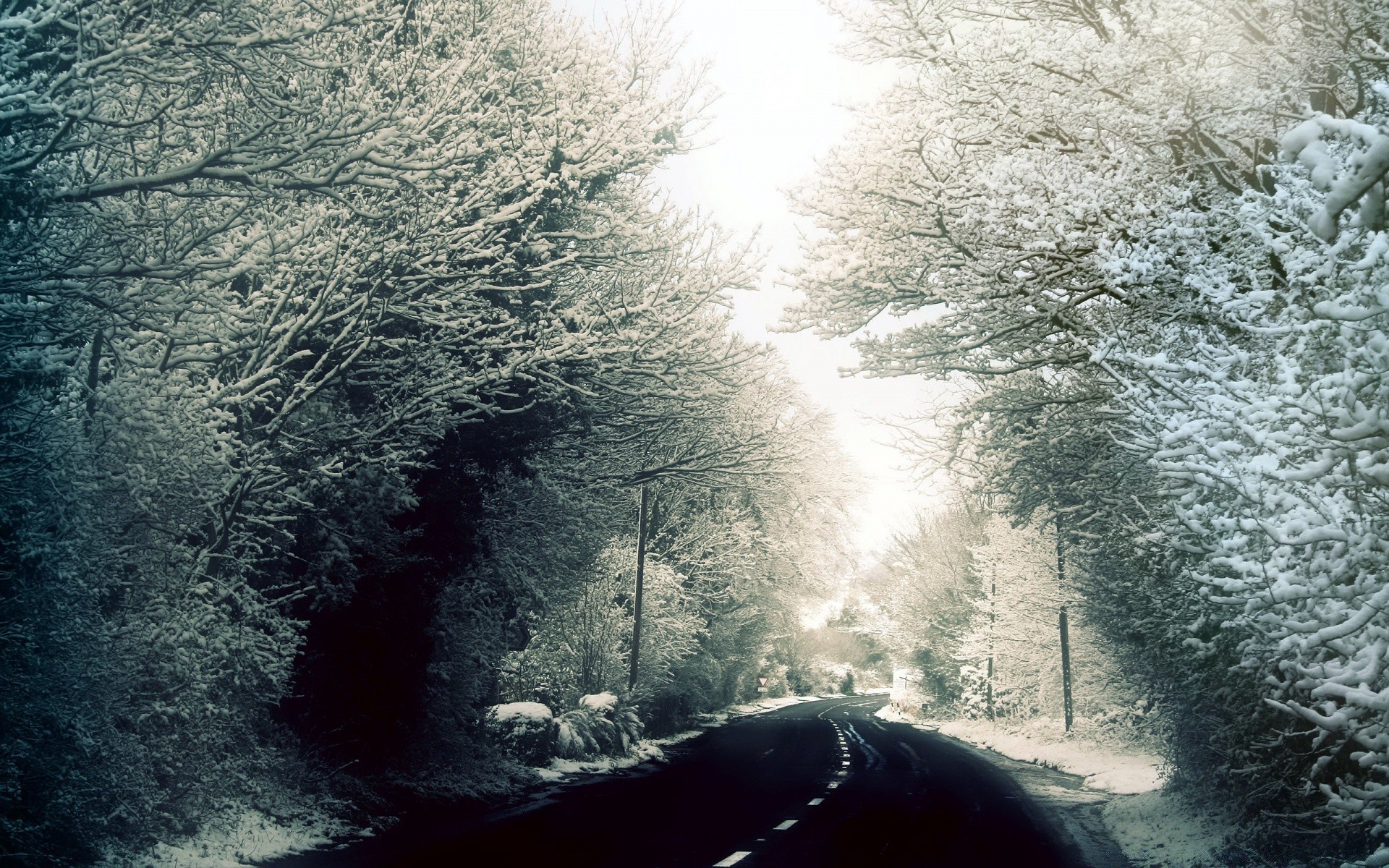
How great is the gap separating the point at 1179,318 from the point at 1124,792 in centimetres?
1109

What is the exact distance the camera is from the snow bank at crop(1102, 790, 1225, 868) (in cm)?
960

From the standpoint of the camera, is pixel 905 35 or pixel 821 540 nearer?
pixel 905 35

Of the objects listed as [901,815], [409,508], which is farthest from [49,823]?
[901,815]

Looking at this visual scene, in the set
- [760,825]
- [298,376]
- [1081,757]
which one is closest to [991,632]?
[1081,757]

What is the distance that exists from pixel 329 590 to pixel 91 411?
3.59 meters

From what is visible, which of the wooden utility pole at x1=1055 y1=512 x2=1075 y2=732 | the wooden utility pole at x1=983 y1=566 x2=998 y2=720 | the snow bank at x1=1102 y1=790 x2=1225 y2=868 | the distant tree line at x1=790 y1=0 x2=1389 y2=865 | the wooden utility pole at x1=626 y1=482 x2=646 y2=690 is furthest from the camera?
the wooden utility pole at x1=983 y1=566 x2=998 y2=720

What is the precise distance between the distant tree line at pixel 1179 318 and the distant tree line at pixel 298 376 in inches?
139

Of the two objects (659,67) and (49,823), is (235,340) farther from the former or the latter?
(659,67)

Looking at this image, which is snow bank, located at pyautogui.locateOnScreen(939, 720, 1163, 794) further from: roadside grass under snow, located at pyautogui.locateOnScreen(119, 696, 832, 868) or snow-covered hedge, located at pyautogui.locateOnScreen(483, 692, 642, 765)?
roadside grass under snow, located at pyautogui.locateOnScreen(119, 696, 832, 868)

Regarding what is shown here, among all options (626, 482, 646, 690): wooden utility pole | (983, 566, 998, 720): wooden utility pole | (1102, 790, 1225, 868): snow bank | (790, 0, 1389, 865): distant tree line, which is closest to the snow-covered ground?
(1102, 790, 1225, 868): snow bank

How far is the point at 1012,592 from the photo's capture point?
31234mm

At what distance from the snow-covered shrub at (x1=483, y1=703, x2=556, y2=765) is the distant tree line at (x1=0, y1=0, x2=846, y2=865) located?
4.12ft

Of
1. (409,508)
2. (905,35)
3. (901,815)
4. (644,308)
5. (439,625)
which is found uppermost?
(905,35)

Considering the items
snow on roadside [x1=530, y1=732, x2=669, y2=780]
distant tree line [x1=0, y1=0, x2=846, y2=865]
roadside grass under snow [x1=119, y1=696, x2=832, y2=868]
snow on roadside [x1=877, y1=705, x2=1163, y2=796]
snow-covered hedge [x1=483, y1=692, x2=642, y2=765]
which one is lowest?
snow on roadside [x1=877, y1=705, x2=1163, y2=796]
